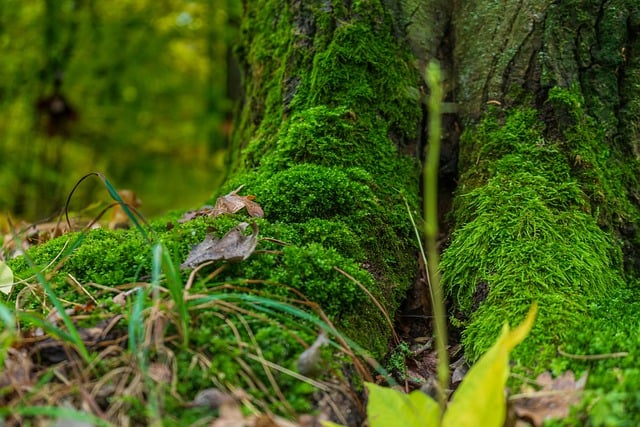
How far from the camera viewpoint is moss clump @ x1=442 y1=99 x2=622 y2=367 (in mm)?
1574

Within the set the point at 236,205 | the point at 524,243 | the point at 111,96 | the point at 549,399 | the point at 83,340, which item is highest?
the point at 111,96

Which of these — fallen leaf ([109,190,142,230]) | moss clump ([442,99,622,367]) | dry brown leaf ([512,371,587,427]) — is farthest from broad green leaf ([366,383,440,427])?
fallen leaf ([109,190,142,230])

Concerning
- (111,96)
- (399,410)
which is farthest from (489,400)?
(111,96)

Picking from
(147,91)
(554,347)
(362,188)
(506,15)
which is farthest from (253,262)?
(147,91)

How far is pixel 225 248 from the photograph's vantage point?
156 centimetres

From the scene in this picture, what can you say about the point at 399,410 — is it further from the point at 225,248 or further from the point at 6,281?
the point at 6,281

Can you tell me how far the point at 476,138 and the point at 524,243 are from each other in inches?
25.2

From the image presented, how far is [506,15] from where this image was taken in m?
2.25

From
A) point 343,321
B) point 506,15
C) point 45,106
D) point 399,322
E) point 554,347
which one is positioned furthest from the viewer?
point 45,106

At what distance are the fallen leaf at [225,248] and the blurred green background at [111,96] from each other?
480cm

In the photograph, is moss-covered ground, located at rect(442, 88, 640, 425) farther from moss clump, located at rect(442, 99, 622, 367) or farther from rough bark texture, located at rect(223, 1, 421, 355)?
rough bark texture, located at rect(223, 1, 421, 355)

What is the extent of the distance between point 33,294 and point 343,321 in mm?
967

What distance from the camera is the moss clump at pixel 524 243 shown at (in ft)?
5.16

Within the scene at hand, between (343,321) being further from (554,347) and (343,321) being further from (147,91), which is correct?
(147,91)
